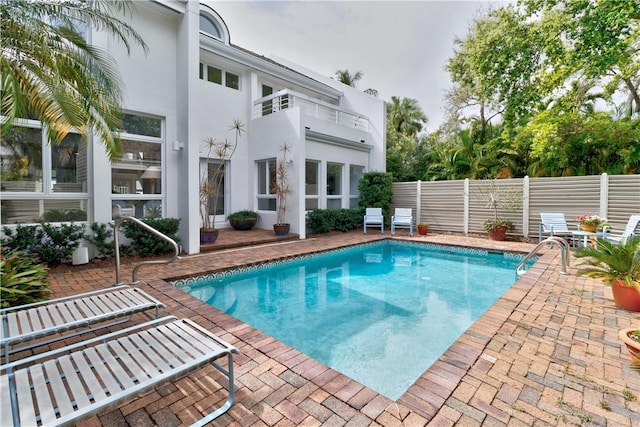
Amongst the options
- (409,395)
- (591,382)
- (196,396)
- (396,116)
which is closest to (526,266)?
(591,382)

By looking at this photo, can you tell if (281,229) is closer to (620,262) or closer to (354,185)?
(354,185)

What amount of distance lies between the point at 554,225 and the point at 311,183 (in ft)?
28.9

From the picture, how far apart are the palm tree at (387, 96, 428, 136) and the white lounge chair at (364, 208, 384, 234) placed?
1659 cm

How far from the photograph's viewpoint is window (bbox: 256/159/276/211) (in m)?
12.9

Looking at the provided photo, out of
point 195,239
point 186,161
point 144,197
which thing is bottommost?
point 195,239

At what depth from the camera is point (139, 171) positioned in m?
8.93

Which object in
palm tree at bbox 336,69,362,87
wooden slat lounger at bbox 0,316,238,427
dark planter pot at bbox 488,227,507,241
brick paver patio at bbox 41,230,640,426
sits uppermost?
palm tree at bbox 336,69,362,87

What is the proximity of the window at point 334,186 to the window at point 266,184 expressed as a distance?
2598 millimetres

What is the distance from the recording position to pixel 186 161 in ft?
29.1

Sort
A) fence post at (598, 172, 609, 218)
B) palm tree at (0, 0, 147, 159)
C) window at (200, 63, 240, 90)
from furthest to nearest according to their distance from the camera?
window at (200, 63, 240, 90)
fence post at (598, 172, 609, 218)
palm tree at (0, 0, 147, 159)

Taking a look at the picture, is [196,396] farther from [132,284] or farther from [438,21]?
[438,21]

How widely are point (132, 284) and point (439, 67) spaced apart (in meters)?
19.6

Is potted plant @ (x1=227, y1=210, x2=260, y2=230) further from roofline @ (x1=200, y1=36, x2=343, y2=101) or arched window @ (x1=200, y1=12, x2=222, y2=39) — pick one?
arched window @ (x1=200, y1=12, x2=222, y2=39)

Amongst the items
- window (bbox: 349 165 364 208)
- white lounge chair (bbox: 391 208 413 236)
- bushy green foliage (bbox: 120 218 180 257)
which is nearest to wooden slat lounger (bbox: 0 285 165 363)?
bushy green foliage (bbox: 120 218 180 257)
